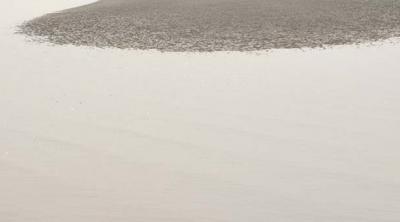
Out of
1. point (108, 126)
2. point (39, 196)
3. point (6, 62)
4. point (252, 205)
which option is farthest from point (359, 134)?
point (6, 62)

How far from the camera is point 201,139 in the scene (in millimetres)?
6949

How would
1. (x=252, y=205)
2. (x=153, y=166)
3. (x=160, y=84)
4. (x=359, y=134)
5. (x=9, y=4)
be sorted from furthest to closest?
1. (x=9, y=4)
2. (x=160, y=84)
3. (x=359, y=134)
4. (x=153, y=166)
5. (x=252, y=205)

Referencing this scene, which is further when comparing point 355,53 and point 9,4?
point 9,4

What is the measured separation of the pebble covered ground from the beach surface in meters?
1.58

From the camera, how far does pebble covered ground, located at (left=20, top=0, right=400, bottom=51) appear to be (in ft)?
43.2

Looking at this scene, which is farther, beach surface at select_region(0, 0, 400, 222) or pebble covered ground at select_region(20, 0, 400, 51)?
pebble covered ground at select_region(20, 0, 400, 51)

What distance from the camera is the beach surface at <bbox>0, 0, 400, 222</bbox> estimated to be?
517 cm

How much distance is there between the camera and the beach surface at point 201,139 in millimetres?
5168

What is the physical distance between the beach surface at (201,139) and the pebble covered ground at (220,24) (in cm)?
158

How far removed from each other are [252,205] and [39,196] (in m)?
2.20

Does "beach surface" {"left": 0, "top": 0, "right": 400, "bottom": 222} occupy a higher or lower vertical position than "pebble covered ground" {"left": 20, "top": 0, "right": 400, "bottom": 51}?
lower

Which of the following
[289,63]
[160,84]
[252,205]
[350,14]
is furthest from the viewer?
[350,14]

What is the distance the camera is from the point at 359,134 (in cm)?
705

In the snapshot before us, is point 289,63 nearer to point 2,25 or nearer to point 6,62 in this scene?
point 6,62
